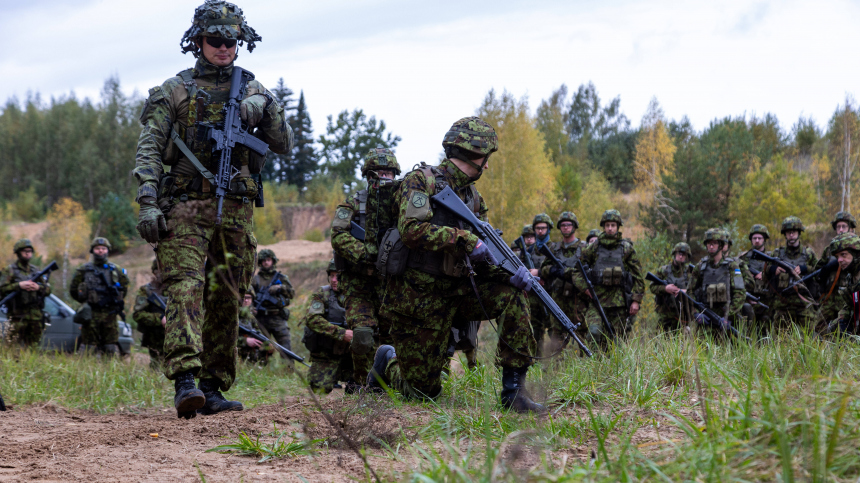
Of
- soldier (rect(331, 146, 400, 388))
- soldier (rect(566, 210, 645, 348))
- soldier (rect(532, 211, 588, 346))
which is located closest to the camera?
soldier (rect(331, 146, 400, 388))

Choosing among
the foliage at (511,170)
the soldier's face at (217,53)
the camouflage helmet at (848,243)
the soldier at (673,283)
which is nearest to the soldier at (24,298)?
the soldier's face at (217,53)

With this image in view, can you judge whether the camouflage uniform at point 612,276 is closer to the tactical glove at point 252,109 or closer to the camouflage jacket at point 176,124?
the camouflage jacket at point 176,124

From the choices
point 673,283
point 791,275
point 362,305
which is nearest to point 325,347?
point 362,305

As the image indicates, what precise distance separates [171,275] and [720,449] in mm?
2816

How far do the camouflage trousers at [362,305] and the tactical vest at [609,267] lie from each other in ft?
12.6

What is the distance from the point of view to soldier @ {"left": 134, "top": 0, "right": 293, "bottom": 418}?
3.56 meters

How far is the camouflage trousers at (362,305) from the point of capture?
5.45 metres

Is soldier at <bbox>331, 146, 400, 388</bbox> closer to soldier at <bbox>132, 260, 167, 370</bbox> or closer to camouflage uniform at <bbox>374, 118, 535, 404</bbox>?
camouflage uniform at <bbox>374, 118, 535, 404</bbox>

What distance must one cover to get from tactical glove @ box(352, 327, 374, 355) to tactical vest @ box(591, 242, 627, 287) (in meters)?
4.22

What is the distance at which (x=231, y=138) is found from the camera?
3.87m

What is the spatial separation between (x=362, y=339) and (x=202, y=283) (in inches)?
72.2

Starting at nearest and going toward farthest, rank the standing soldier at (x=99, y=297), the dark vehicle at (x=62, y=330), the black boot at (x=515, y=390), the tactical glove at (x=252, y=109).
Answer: the black boot at (x=515, y=390) → the tactical glove at (x=252, y=109) → the standing soldier at (x=99, y=297) → the dark vehicle at (x=62, y=330)

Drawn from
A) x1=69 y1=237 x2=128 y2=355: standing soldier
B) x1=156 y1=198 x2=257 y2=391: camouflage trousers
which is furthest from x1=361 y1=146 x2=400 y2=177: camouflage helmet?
x1=69 y1=237 x2=128 y2=355: standing soldier

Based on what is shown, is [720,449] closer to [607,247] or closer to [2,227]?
[607,247]
